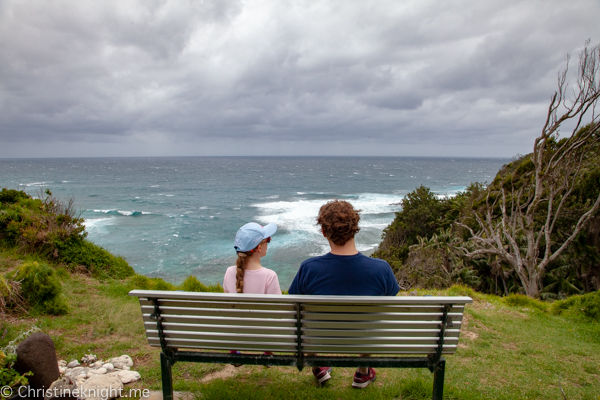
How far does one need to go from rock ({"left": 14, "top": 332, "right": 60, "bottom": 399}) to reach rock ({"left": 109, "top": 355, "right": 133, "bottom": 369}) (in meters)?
0.73

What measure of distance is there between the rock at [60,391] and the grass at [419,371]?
2.14ft

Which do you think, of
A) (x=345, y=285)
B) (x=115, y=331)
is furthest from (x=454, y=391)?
(x=115, y=331)

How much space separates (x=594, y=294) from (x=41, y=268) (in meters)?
8.58

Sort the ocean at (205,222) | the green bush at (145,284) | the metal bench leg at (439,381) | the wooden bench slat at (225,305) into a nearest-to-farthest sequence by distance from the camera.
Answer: the wooden bench slat at (225,305)
the metal bench leg at (439,381)
the green bush at (145,284)
the ocean at (205,222)

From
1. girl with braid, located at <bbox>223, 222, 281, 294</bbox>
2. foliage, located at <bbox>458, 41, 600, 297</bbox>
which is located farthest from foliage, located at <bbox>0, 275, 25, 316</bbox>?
foliage, located at <bbox>458, 41, 600, 297</bbox>

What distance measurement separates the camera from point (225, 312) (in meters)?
2.49

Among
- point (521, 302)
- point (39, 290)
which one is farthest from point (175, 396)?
point (521, 302)

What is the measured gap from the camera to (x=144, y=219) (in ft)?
136

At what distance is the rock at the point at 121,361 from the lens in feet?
11.9

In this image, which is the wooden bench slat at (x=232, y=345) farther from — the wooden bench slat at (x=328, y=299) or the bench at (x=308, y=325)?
the wooden bench slat at (x=328, y=299)

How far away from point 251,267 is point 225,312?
636 mm

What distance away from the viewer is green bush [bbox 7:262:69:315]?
16.5ft

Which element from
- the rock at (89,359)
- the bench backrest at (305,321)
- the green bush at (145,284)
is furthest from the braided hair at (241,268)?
the green bush at (145,284)

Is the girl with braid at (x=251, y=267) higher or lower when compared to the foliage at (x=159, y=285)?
higher
